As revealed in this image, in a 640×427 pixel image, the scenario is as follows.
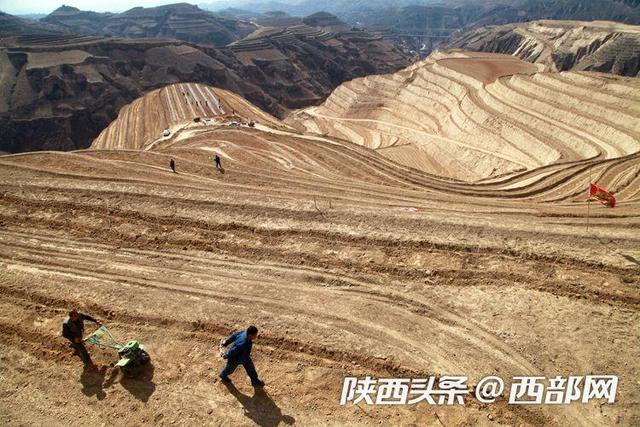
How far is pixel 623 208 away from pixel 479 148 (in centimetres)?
3560

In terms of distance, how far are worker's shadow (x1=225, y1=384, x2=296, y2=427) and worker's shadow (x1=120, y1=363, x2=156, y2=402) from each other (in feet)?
6.12

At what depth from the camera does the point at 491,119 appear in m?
53.3

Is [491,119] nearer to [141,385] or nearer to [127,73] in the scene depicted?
[141,385]

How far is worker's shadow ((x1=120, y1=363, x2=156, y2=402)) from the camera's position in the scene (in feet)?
29.6

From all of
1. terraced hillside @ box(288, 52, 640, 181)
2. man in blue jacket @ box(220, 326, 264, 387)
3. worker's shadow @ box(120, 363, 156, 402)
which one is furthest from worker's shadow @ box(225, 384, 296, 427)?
terraced hillside @ box(288, 52, 640, 181)

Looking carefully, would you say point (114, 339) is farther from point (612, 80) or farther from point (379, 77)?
point (379, 77)

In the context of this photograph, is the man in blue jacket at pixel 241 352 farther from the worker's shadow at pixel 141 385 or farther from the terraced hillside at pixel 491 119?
the terraced hillside at pixel 491 119

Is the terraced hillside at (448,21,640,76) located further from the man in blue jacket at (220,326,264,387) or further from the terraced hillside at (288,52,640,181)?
the man in blue jacket at (220,326,264,387)

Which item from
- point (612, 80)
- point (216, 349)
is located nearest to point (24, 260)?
point (216, 349)

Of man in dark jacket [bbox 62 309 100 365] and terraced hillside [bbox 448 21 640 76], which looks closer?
man in dark jacket [bbox 62 309 100 365]

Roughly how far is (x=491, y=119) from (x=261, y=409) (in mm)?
54182

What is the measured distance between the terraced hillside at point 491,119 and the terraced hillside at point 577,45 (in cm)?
1933

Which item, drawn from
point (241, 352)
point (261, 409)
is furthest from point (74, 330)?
point (261, 409)

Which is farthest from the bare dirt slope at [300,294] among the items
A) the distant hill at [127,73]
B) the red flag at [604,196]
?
the distant hill at [127,73]
